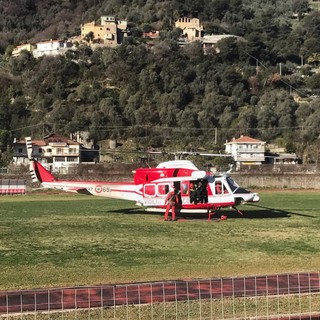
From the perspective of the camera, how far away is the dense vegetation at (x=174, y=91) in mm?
95188

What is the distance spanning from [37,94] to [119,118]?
77.7 feet

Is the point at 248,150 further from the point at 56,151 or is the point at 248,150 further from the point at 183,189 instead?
the point at 183,189

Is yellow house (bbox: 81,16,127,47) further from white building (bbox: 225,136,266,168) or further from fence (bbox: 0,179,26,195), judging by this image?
fence (bbox: 0,179,26,195)

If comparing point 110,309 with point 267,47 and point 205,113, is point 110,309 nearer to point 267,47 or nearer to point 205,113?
point 205,113

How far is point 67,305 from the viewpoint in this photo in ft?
26.5

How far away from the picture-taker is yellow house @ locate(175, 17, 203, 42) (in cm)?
14900

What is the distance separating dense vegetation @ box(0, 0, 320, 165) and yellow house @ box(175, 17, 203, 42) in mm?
3498

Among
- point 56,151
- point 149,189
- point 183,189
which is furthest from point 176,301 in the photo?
point 56,151

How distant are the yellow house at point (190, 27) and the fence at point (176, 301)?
139m

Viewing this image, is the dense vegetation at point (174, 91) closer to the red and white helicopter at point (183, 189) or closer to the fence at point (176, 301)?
the red and white helicopter at point (183, 189)

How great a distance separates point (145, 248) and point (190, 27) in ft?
463

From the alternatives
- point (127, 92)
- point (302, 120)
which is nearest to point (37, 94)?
point (127, 92)

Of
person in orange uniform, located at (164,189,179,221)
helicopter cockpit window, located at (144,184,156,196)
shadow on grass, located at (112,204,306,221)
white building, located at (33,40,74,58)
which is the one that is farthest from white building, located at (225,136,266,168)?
person in orange uniform, located at (164,189,179,221)

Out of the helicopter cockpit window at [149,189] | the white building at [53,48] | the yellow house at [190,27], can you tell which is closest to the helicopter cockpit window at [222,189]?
the helicopter cockpit window at [149,189]
